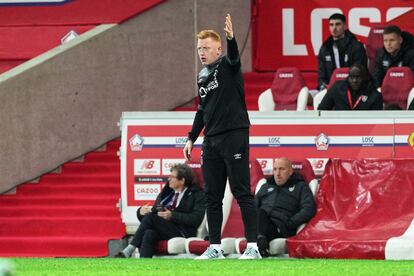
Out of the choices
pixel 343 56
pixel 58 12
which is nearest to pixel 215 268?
pixel 343 56

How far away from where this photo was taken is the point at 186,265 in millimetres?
9273

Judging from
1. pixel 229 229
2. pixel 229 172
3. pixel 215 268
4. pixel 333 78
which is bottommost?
pixel 229 229

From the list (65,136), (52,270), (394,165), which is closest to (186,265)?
(52,270)

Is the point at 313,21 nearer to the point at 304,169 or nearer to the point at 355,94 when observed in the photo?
the point at 355,94

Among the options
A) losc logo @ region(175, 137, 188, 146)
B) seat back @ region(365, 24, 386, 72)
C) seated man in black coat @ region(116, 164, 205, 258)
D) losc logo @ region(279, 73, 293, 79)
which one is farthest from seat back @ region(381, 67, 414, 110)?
seated man in black coat @ region(116, 164, 205, 258)

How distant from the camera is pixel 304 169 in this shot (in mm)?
13117

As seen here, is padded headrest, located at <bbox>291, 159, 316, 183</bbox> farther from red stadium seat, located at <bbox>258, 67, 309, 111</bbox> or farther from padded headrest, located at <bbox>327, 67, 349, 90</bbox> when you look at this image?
padded headrest, located at <bbox>327, 67, 349, 90</bbox>

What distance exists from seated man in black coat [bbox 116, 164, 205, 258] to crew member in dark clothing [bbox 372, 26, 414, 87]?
3.26m

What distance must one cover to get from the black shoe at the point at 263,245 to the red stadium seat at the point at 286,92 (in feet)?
11.8

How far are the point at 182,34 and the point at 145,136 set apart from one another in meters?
3.61

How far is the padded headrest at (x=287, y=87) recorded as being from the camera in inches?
601

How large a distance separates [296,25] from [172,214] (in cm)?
542

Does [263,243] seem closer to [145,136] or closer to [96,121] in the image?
[145,136]

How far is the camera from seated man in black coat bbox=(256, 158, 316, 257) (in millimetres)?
12383
